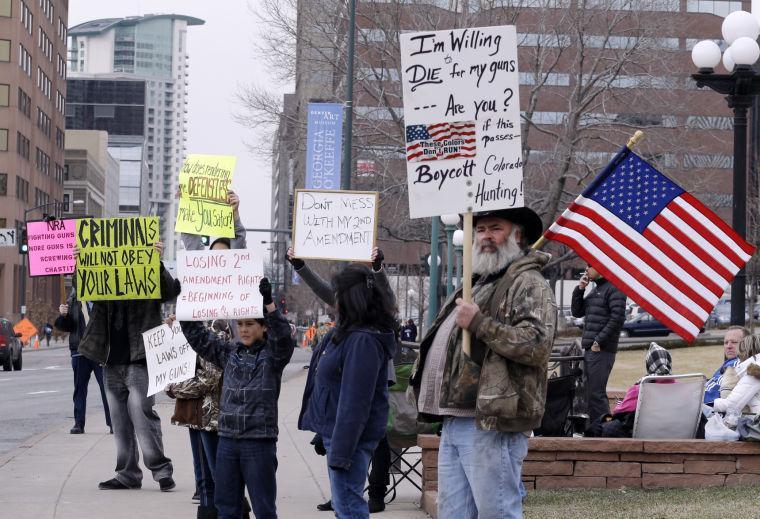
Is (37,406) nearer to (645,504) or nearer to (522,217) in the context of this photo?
(645,504)

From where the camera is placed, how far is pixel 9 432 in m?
16.3

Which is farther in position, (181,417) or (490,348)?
(181,417)

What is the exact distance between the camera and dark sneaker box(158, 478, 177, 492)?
10.3m

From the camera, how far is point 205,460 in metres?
8.51

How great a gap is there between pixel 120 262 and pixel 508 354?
17.7ft

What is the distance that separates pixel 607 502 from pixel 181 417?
2853 millimetres

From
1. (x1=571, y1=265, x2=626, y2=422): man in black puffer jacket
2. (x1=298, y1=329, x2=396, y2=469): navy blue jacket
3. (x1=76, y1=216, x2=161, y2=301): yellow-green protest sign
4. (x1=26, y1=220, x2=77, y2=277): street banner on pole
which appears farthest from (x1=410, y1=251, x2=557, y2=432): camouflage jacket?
(x1=26, y1=220, x2=77, y2=277): street banner on pole

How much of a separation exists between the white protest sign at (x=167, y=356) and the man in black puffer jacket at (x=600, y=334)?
4.64 metres

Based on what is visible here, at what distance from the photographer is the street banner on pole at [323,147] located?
79.1ft

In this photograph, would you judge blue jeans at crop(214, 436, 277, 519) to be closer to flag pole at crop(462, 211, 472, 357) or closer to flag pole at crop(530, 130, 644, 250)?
flag pole at crop(530, 130, 644, 250)

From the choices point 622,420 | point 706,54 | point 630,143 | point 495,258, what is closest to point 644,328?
point 706,54

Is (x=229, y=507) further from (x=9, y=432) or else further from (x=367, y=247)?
(x=9, y=432)

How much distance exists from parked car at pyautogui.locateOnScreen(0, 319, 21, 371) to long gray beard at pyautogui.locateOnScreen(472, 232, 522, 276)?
30238 millimetres

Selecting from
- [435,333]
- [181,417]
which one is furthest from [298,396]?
[435,333]
